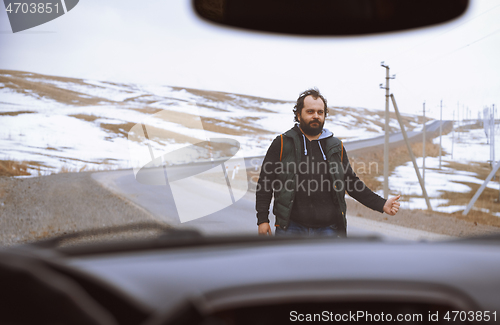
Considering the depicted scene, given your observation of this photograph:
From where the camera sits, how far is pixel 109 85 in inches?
Result: 4446

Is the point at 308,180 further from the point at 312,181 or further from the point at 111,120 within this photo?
the point at 111,120

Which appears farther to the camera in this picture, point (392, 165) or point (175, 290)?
point (392, 165)

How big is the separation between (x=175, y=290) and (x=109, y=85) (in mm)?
119945

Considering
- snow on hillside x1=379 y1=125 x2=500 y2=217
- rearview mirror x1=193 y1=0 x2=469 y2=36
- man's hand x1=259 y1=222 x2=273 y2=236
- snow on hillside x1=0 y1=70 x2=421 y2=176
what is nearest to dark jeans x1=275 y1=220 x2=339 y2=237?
man's hand x1=259 y1=222 x2=273 y2=236

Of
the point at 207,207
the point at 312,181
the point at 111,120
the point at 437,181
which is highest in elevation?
the point at 312,181

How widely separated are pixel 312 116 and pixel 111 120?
67.0 metres

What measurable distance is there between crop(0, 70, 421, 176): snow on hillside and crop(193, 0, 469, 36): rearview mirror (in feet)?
13.1

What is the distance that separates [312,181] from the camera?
3027 millimetres

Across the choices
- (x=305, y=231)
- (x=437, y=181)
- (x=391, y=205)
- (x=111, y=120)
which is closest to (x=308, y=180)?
(x=305, y=231)

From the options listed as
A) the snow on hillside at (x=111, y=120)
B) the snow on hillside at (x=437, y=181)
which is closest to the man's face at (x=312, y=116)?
the snow on hillside at (x=111, y=120)

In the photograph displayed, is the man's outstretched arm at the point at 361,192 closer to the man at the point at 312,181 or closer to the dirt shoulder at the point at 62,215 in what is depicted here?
the man at the point at 312,181

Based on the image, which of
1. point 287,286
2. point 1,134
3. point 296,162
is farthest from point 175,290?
point 1,134

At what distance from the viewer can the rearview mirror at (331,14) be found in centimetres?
220

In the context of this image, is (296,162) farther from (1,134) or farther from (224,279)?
(1,134)
